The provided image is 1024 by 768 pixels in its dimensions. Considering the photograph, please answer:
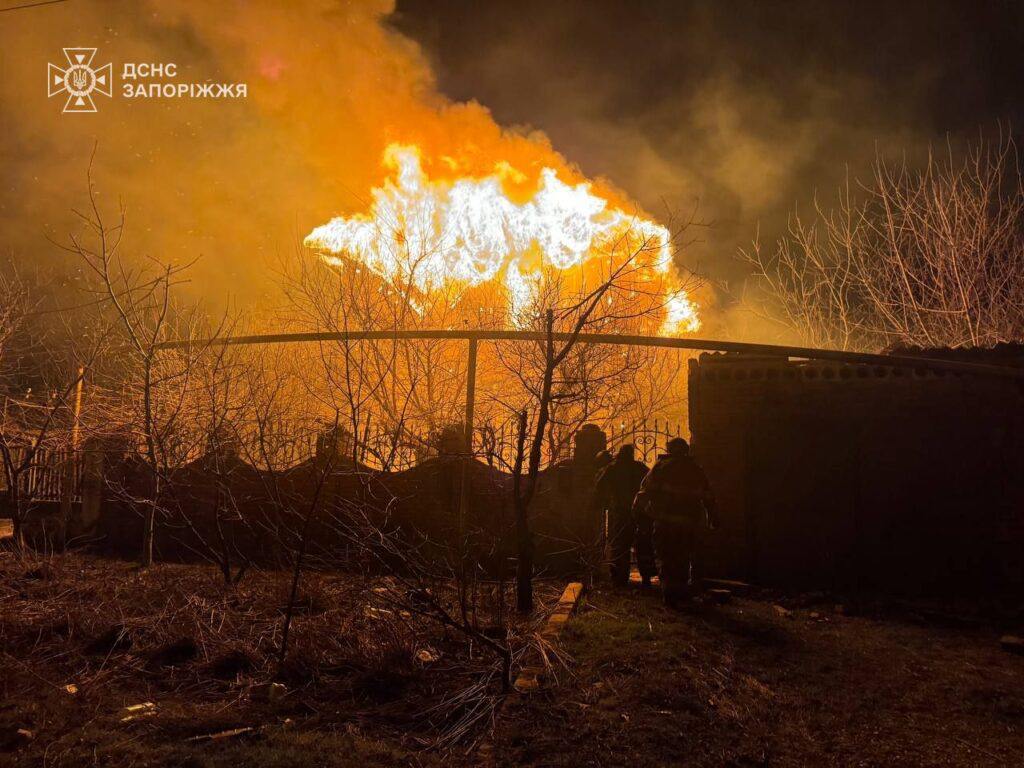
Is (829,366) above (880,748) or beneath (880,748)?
above

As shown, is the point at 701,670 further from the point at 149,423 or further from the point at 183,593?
the point at 149,423

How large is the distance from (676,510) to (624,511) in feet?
5.04

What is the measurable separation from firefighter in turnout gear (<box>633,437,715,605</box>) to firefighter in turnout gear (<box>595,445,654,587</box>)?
1.14 metres

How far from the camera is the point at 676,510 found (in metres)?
7.76

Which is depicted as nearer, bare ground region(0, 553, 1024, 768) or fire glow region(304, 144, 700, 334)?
bare ground region(0, 553, 1024, 768)

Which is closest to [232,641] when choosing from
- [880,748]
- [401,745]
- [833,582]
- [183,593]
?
[183,593]

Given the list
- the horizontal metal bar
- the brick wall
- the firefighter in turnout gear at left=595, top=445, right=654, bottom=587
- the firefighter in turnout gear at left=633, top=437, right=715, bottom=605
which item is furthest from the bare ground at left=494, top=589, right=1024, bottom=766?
the horizontal metal bar

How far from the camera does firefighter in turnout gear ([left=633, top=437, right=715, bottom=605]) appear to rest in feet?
25.4

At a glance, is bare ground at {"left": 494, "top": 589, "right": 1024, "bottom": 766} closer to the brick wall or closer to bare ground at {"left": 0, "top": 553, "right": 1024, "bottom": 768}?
bare ground at {"left": 0, "top": 553, "right": 1024, "bottom": 768}

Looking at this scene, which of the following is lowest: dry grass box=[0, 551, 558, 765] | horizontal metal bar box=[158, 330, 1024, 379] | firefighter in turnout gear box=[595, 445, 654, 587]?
dry grass box=[0, 551, 558, 765]

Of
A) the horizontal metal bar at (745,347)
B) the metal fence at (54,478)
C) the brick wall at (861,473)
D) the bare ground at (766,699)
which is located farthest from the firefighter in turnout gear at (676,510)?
the metal fence at (54,478)

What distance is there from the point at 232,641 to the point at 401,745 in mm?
2299

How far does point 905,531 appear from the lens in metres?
9.21

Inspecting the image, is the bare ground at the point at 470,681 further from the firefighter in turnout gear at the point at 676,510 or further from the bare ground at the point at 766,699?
the firefighter in turnout gear at the point at 676,510
